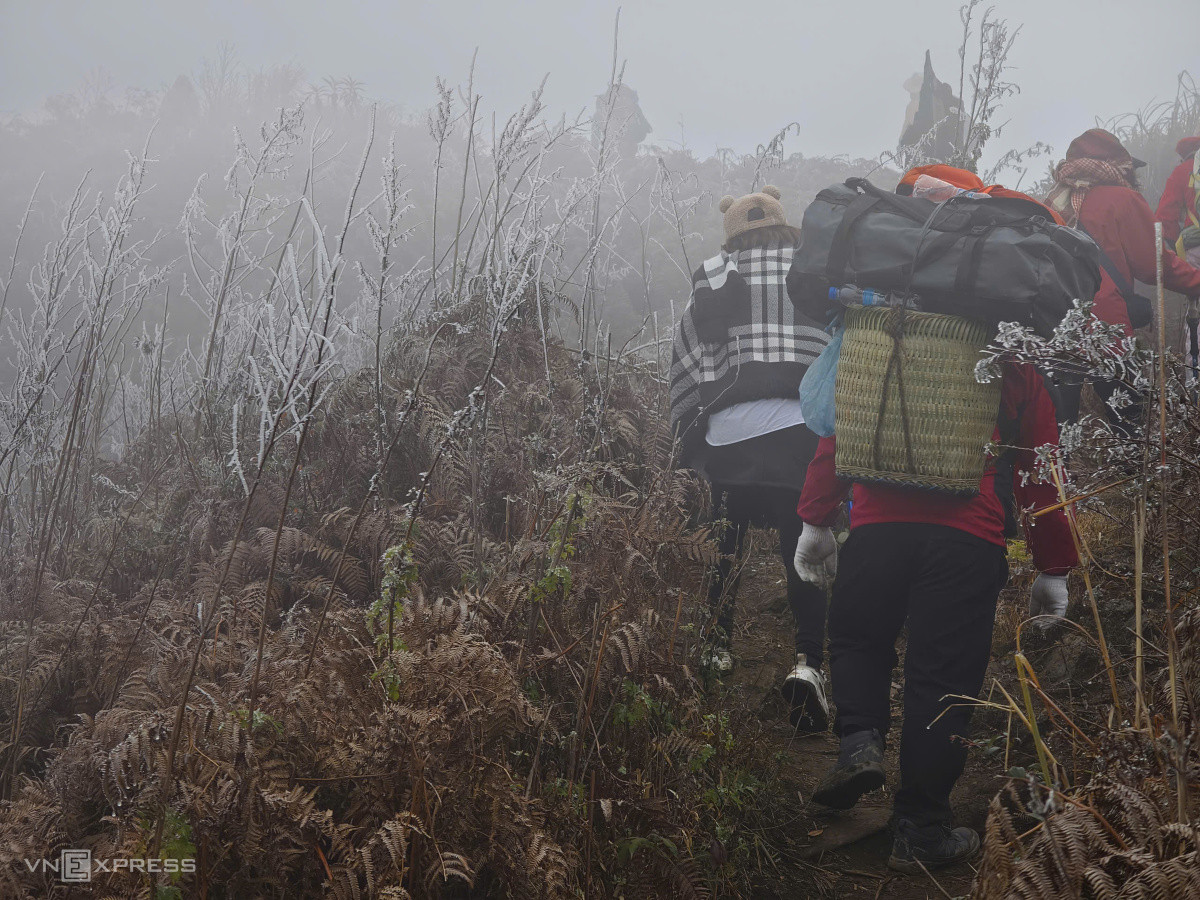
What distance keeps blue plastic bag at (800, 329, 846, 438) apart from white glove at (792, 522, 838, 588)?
35cm

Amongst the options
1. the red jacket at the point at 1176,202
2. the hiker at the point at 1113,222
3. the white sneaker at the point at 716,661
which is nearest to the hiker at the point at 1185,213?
the red jacket at the point at 1176,202

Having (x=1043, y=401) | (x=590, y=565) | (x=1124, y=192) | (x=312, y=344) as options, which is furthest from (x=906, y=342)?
(x=1124, y=192)

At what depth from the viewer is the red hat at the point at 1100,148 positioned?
4.08 m

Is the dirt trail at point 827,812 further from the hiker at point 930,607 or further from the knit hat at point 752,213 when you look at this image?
the knit hat at point 752,213

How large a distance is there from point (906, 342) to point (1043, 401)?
44cm

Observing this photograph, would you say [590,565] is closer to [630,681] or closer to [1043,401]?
[630,681]

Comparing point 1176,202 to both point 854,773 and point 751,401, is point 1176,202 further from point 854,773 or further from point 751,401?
point 854,773

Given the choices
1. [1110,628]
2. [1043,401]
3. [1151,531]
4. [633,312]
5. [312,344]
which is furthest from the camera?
[633,312]

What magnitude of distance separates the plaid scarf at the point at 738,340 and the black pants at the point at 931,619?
1.01 m

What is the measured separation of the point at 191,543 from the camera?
10.2ft

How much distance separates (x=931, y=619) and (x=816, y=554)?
1.77 ft

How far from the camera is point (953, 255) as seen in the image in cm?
212

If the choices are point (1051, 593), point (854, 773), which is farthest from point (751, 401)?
point (854, 773)

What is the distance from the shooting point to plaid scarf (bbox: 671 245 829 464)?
3166 millimetres
